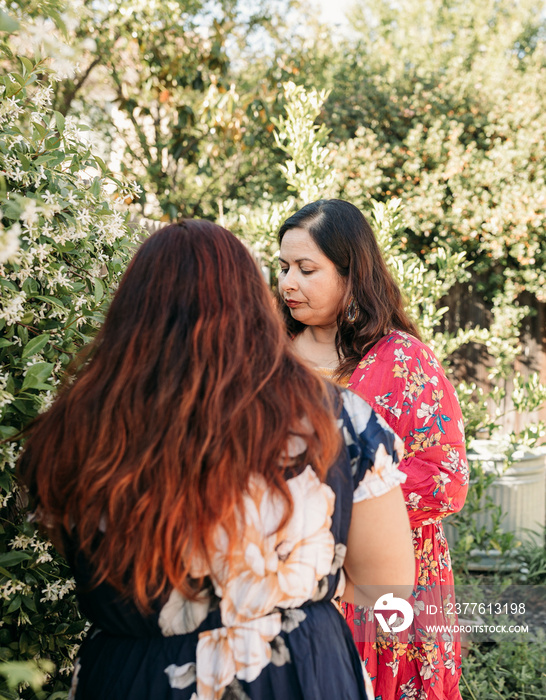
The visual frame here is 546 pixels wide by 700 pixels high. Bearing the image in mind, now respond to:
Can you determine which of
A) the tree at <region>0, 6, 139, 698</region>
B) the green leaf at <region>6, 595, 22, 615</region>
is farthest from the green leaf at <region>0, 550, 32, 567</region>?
the green leaf at <region>6, 595, 22, 615</region>

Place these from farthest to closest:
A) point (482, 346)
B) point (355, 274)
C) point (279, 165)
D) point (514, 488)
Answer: point (482, 346) → point (514, 488) → point (279, 165) → point (355, 274)

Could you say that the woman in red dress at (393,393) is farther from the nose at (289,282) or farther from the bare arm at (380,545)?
the bare arm at (380,545)

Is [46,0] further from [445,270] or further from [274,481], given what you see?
[445,270]

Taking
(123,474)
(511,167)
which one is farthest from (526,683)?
(511,167)

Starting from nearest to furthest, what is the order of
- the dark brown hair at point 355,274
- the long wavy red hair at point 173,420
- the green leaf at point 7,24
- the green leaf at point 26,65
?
the green leaf at point 7,24 < the long wavy red hair at point 173,420 < the green leaf at point 26,65 < the dark brown hair at point 355,274

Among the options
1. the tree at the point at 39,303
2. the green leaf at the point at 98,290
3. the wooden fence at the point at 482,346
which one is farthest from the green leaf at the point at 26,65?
the wooden fence at the point at 482,346

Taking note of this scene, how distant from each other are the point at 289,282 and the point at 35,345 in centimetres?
103

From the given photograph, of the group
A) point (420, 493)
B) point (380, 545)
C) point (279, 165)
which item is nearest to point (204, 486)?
point (380, 545)

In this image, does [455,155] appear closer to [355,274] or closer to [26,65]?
[355,274]

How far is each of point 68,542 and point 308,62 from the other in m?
6.42

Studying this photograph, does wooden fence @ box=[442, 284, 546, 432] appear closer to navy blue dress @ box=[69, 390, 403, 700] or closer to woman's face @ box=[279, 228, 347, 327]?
woman's face @ box=[279, 228, 347, 327]

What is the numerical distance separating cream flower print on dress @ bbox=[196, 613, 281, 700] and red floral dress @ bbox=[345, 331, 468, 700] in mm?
833

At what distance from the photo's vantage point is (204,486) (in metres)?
0.96

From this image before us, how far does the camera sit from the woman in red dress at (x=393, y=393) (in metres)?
1.79
